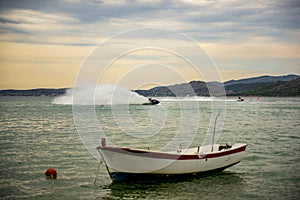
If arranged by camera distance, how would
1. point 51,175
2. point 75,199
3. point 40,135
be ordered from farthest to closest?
1. point 40,135
2. point 51,175
3. point 75,199

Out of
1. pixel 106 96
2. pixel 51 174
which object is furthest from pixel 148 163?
pixel 106 96

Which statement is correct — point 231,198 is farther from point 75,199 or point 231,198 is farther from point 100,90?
point 100,90

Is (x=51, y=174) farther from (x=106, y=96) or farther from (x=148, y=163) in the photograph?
(x=106, y=96)

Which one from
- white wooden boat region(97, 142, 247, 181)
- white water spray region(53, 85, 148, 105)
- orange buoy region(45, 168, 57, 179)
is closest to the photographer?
white wooden boat region(97, 142, 247, 181)

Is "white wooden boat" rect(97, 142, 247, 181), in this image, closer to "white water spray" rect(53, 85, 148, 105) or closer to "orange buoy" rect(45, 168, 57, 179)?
"orange buoy" rect(45, 168, 57, 179)

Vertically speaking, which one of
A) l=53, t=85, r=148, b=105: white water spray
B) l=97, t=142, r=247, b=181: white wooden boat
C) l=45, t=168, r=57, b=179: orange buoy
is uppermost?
l=53, t=85, r=148, b=105: white water spray

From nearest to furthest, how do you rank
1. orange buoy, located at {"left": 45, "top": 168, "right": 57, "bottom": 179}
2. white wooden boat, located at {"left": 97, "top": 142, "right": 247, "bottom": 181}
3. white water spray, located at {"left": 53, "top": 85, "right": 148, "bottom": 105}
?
1. white wooden boat, located at {"left": 97, "top": 142, "right": 247, "bottom": 181}
2. orange buoy, located at {"left": 45, "top": 168, "right": 57, "bottom": 179}
3. white water spray, located at {"left": 53, "top": 85, "right": 148, "bottom": 105}

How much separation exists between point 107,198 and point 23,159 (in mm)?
10620

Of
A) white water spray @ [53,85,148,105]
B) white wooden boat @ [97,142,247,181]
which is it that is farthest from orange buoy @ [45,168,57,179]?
white water spray @ [53,85,148,105]

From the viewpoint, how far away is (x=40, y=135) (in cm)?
4075

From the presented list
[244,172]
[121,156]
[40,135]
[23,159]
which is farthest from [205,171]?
[40,135]

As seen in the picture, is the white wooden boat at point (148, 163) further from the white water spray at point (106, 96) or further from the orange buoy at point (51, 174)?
the white water spray at point (106, 96)

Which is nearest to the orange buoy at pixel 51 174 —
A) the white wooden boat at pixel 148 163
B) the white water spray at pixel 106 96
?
the white wooden boat at pixel 148 163

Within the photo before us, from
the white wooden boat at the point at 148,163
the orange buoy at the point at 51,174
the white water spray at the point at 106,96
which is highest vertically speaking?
the white water spray at the point at 106,96
